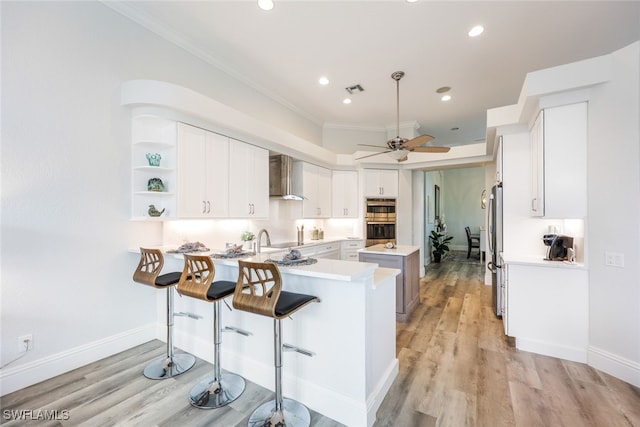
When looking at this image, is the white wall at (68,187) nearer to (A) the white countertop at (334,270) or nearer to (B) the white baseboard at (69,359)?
(B) the white baseboard at (69,359)

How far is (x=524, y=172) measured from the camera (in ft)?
11.4

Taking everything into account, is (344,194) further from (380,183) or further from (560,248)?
(560,248)

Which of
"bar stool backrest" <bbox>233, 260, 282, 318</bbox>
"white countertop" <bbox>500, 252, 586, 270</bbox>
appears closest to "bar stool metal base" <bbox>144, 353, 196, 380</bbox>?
"bar stool backrest" <bbox>233, 260, 282, 318</bbox>

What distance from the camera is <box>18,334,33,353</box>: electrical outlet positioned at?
2.30 meters

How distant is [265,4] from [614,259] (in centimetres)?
410

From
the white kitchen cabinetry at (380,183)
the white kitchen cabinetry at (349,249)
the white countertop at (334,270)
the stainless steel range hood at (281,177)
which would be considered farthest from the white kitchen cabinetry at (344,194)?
the white countertop at (334,270)

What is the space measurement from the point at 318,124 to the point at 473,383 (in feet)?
17.2

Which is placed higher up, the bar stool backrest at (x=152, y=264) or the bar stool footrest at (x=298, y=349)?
the bar stool backrest at (x=152, y=264)

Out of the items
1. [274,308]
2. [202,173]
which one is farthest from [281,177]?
[274,308]

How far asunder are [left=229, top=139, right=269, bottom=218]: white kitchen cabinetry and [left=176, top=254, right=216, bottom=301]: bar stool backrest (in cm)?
157

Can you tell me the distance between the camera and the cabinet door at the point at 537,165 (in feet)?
9.37

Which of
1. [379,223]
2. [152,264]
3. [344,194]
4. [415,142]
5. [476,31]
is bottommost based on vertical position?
[152,264]

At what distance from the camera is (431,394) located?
218 cm

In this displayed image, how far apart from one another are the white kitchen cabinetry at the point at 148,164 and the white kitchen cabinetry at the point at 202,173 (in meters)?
0.09
